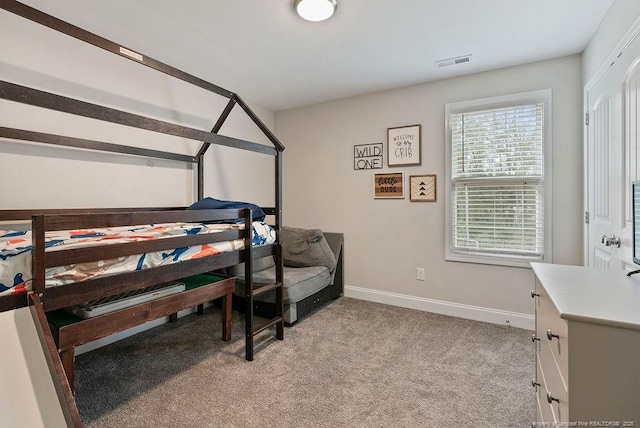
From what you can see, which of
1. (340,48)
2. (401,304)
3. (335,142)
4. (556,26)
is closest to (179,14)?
(340,48)

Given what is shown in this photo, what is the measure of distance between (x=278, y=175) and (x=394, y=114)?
1582 millimetres

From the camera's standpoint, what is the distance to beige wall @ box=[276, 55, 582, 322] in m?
2.64

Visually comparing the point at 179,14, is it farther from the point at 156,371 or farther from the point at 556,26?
the point at 556,26

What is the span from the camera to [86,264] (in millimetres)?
1476

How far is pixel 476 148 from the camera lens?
298 centimetres

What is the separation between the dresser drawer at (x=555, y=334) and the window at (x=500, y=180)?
1.72 meters

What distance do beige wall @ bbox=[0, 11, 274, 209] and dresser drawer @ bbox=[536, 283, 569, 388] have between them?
2880 millimetres

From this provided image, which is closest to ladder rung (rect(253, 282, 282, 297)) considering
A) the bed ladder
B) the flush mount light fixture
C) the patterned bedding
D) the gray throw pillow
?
the bed ladder

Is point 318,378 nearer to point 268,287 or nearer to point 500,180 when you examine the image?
point 268,287

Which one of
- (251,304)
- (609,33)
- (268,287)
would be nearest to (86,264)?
(251,304)

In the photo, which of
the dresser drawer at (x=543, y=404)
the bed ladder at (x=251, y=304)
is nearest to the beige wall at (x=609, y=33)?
the dresser drawer at (x=543, y=404)

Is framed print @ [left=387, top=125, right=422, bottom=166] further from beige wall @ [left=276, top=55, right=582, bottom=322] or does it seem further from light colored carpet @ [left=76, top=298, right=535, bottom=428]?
light colored carpet @ [left=76, top=298, right=535, bottom=428]

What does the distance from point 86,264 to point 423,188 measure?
284 cm

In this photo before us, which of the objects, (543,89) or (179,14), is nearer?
(179,14)
